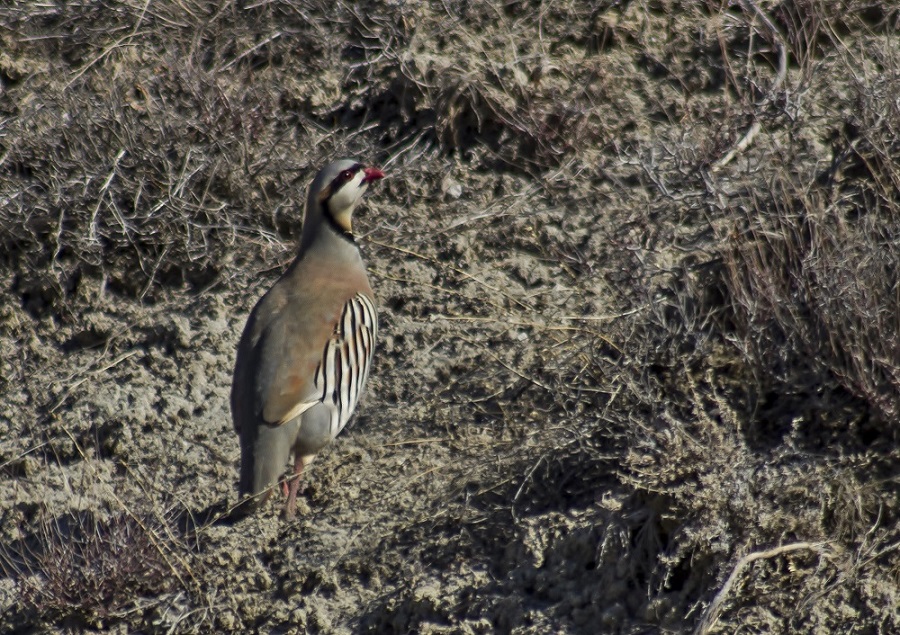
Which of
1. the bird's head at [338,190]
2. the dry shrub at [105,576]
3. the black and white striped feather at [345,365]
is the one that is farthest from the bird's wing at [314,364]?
the dry shrub at [105,576]

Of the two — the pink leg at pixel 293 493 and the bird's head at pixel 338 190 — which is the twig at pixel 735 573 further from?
the bird's head at pixel 338 190

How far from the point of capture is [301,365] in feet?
15.8

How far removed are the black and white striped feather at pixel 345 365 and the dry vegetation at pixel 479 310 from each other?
23cm

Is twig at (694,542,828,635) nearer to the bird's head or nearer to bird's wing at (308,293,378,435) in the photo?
bird's wing at (308,293,378,435)

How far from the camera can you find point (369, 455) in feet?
16.2

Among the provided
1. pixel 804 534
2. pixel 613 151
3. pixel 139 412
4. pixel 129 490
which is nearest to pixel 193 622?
pixel 129 490

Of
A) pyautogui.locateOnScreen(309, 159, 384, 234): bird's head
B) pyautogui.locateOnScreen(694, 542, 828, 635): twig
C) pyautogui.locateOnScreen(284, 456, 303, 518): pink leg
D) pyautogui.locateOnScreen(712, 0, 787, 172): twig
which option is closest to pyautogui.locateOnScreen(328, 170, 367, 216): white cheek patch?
pyautogui.locateOnScreen(309, 159, 384, 234): bird's head

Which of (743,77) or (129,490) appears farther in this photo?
(743,77)

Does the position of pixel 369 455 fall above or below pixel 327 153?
below

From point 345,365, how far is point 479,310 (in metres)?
0.75

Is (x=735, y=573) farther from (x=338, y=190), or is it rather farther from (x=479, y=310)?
(x=338, y=190)

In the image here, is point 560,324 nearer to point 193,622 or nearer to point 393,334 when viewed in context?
point 393,334

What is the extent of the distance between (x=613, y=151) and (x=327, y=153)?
131 centimetres

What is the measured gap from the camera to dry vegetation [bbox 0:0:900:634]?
12.8ft
